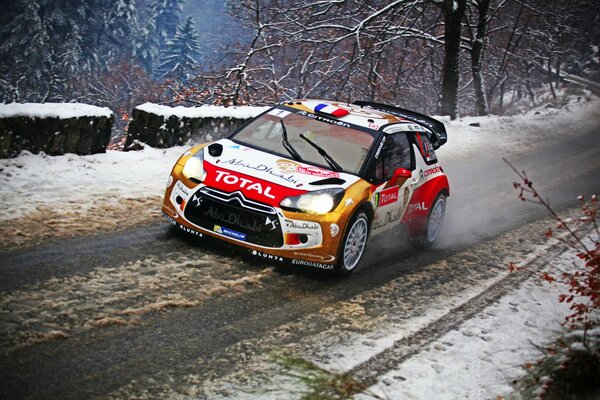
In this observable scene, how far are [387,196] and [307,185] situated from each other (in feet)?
4.21

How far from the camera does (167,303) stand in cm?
549

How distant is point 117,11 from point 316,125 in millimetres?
56599

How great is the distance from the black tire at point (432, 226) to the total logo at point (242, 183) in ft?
9.43

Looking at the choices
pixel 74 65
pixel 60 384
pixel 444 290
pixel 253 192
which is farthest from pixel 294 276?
pixel 74 65

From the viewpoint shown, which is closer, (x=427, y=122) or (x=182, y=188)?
(x=182, y=188)

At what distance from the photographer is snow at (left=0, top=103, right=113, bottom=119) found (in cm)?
908

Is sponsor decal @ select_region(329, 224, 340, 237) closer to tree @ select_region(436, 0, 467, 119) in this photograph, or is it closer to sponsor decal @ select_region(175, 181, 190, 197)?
sponsor decal @ select_region(175, 181, 190, 197)

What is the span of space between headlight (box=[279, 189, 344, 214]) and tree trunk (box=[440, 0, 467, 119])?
1774 cm

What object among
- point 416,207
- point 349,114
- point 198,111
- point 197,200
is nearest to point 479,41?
point 198,111

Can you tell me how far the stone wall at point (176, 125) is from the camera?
1155cm

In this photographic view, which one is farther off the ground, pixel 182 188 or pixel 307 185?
pixel 307 185

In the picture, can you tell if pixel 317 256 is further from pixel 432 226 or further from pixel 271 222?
pixel 432 226

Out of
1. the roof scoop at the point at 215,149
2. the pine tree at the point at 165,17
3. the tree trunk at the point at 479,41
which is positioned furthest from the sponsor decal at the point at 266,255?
the pine tree at the point at 165,17

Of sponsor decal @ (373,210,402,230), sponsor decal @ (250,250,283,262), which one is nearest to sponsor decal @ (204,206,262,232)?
sponsor decal @ (250,250,283,262)
